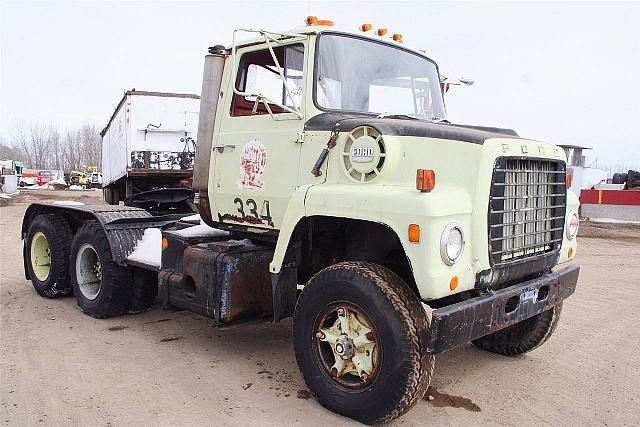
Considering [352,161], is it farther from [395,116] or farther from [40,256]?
[40,256]

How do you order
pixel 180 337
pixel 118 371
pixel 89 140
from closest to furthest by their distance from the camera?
pixel 118 371 < pixel 180 337 < pixel 89 140

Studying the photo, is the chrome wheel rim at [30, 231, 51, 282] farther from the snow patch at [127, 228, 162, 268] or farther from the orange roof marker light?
the orange roof marker light

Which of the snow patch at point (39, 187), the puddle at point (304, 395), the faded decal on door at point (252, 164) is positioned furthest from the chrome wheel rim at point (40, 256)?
the snow patch at point (39, 187)

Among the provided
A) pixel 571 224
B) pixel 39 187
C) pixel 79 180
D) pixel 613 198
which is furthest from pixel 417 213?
pixel 79 180

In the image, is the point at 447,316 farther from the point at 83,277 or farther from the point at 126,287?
the point at 83,277

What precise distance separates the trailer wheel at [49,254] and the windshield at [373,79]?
4.18m

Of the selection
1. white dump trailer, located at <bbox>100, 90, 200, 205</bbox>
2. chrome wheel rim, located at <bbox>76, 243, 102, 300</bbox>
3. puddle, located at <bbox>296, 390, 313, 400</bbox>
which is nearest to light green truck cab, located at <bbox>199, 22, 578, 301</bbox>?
puddle, located at <bbox>296, 390, 313, 400</bbox>

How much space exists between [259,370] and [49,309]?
317cm

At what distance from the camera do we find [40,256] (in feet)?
23.8

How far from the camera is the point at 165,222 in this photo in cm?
636

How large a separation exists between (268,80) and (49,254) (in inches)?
160

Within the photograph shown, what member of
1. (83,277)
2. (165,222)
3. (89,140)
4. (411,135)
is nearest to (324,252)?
(411,135)

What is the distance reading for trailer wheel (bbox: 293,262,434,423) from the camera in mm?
3479

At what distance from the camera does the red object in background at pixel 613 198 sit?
63.6 feet
